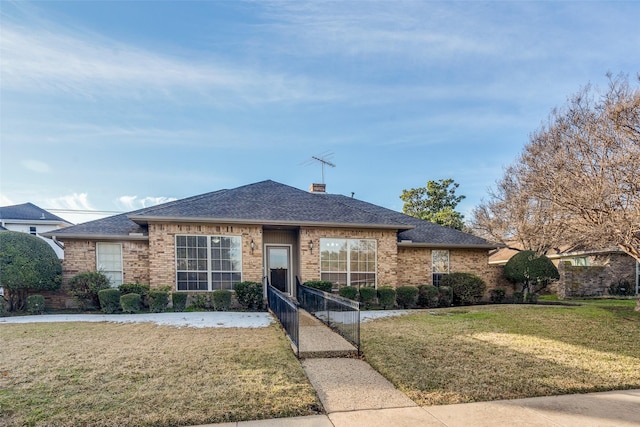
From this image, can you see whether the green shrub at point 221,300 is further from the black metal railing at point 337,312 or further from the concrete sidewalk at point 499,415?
the concrete sidewalk at point 499,415

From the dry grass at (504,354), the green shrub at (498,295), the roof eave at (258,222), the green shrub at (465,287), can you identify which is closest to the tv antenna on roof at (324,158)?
the roof eave at (258,222)

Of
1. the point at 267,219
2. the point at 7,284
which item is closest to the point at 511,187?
the point at 267,219

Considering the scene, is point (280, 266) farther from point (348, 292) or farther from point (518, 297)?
point (518, 297)

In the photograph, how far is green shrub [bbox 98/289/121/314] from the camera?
1087 cm

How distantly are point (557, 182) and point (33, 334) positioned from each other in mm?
13050

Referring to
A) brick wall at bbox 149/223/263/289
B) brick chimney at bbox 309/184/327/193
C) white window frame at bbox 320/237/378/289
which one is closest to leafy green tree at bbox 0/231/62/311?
brick wall at bbox 149/223/263/289

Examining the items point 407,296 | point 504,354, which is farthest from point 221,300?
point 504,354

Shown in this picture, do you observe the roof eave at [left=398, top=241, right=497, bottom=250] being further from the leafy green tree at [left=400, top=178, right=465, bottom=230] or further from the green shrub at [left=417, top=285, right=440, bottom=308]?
the leafy green tree at [left=400, top=178, right=465, bottom=230]

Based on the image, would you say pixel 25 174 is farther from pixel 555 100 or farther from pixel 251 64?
pixel 555 100

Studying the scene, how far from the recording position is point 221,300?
11.5 metres

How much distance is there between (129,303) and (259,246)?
171 inches

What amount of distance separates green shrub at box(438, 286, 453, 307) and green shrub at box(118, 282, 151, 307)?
10280mm

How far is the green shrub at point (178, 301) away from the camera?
1148 centimetres

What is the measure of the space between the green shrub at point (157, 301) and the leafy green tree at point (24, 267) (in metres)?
3.15
